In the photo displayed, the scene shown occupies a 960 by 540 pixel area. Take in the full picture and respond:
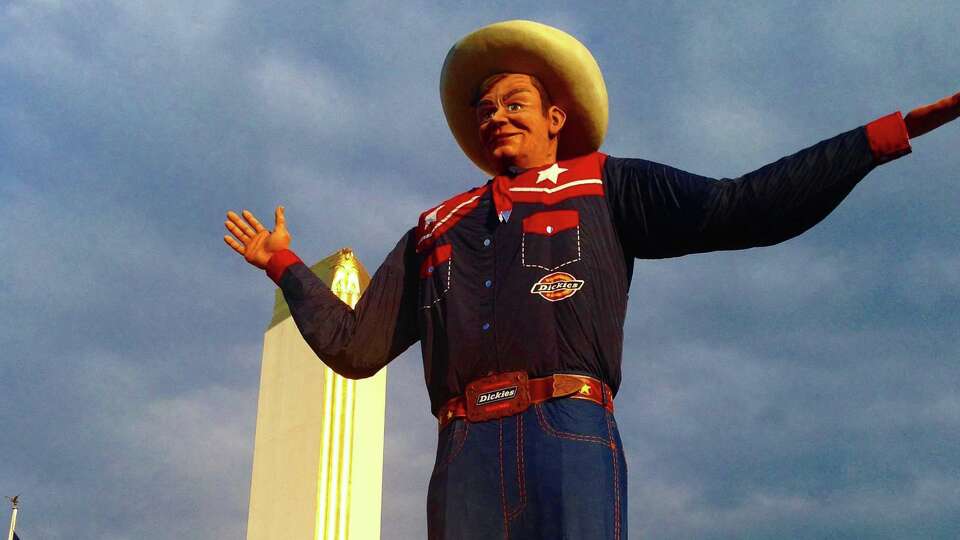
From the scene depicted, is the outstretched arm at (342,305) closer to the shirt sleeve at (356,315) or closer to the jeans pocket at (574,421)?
the shirt sleeve at (356,315)

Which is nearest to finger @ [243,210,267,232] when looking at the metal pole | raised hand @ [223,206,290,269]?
raised hand @ [223,206,290,269]

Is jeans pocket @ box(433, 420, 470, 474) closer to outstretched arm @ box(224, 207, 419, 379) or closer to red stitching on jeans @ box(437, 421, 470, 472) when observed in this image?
red stitching on jeans @ box(437, 421, 470, 472)

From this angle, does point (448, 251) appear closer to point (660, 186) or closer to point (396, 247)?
point (396, 247)

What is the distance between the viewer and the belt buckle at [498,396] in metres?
4.13

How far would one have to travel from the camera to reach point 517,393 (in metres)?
4.14

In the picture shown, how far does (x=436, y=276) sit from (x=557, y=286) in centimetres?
64

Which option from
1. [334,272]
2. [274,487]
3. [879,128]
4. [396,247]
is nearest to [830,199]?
[879,128]

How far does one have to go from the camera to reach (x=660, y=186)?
14.9ft

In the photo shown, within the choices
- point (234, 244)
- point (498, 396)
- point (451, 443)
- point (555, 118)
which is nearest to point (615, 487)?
point (498, 396)

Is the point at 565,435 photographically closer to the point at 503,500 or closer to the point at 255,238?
the point at 503,500

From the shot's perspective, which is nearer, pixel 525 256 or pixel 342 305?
pixel 525 256

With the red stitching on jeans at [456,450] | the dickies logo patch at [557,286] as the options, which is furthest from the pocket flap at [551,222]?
the red stitching on jeans at [456,450]

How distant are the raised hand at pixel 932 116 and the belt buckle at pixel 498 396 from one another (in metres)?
1.76

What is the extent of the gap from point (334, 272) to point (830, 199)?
12294 mm
